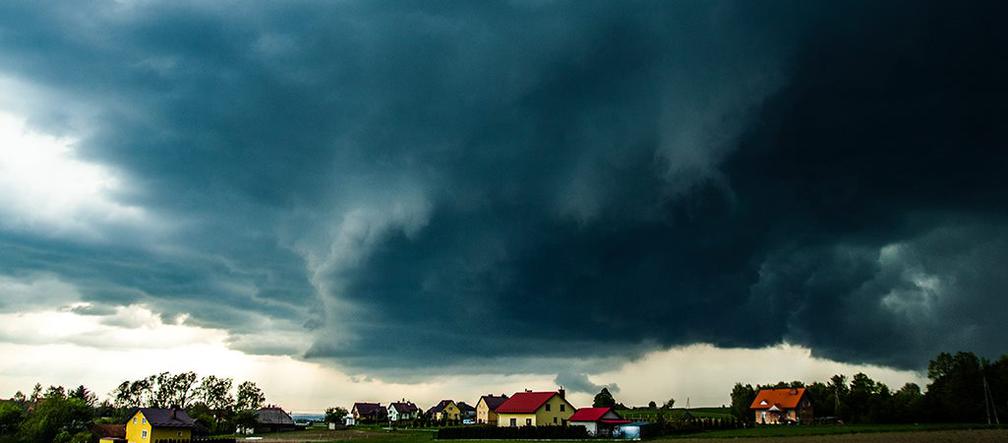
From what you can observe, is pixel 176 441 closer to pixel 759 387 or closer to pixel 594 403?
pixel 594 403

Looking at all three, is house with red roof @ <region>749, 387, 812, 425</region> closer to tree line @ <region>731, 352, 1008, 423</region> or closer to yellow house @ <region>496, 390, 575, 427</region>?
tree line @ <region>731, 352, 1008, 423</region>

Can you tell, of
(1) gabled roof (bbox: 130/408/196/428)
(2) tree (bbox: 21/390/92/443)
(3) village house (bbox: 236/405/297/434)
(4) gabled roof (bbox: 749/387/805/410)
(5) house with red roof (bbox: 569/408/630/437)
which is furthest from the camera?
(3) village house (bbox: 236/405/297/434)

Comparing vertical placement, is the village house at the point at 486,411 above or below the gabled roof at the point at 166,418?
below

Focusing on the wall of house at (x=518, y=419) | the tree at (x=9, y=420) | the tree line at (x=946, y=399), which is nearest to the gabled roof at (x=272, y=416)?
the tree at (x=9, y=420)

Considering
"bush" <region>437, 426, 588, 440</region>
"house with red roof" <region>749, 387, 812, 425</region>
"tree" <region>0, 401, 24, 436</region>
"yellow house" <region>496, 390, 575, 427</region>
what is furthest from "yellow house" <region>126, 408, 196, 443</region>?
"house with red roof" <region>749, 387, 812, 425</region>

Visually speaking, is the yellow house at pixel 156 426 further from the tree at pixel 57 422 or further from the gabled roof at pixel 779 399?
the gabled roof at pixel 779 399

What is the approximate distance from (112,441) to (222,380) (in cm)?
8278

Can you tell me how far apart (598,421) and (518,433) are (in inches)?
567

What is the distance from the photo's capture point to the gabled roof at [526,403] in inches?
4114

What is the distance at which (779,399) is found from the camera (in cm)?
12312

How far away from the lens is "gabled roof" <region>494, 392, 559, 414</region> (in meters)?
104

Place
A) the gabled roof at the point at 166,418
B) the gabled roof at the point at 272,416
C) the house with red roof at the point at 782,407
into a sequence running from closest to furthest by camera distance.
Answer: the gabled roof at the point at 166,418
the house with red roof at the point at 782,407
the gabled roof at the point at 272,416

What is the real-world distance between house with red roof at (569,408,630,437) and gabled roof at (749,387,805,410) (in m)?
39.1

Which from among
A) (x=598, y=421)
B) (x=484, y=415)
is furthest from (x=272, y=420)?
Answer: (x=598, y=421)
